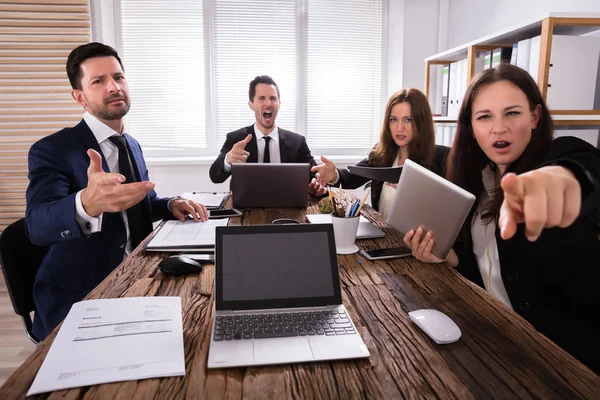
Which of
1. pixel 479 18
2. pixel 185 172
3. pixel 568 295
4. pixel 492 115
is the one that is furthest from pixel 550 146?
pixel 185 172

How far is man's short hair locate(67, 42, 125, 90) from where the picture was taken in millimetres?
1743

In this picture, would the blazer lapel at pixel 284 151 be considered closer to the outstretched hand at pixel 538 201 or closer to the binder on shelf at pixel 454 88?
the binder on shelf at pixel 454 88

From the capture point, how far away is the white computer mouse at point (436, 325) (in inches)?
29.2

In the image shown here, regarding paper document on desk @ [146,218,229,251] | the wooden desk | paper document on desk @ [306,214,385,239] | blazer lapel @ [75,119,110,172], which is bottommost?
the wooden desk

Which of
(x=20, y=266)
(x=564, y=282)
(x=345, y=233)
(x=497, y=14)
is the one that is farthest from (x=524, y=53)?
(x=20, y=266)

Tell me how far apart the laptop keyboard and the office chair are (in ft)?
3.13

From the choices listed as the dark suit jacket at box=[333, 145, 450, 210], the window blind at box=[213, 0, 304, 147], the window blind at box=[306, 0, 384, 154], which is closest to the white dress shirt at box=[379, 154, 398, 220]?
the dark suit jacket at box=[333, 145, 450, 210]

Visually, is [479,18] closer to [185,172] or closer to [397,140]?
[397,140]

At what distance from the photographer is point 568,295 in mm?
1111

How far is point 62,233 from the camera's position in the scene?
1.29 metres

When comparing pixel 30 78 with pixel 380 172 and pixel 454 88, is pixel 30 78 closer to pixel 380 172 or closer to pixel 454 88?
pixel 380 172

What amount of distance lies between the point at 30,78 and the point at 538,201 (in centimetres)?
395

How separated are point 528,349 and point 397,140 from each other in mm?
1782

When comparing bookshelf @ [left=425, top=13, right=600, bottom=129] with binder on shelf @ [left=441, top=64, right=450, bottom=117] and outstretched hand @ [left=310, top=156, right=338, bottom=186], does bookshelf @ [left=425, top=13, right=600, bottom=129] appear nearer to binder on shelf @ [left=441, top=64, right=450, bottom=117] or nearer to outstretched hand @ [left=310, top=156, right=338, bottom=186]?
binder on shelf @ [left=441, top=64, right=450, bottom=117]
